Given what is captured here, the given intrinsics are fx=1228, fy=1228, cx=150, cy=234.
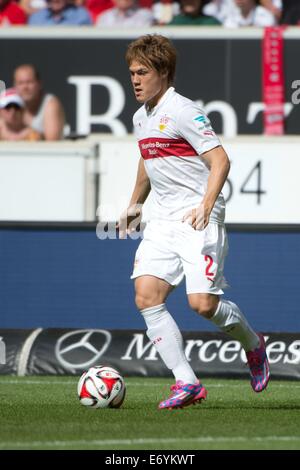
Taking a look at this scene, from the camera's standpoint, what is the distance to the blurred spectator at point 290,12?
13102 millimetres

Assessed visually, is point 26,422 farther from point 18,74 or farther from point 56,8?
point 56,8

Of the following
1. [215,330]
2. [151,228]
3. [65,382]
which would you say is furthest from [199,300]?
[215,330]

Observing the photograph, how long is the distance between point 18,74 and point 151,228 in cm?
518

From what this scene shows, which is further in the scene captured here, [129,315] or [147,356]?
[129,315]

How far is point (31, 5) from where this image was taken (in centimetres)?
1427

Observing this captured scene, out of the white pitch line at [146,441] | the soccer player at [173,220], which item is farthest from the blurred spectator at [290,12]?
the white pitch line at [146,441]

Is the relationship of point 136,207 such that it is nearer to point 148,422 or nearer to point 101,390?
point 101,390

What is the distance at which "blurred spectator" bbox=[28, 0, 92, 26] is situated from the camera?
13523 millimetres

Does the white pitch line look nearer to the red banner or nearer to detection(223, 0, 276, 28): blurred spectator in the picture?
the red banner

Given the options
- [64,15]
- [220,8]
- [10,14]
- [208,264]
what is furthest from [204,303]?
[10,14]

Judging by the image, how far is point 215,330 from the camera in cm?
1055

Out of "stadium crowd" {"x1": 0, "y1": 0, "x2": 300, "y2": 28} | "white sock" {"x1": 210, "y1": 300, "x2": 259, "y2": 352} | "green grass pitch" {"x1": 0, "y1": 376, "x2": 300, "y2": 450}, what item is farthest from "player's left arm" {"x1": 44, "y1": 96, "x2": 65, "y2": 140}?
"white sock" {"x1": 210, "y1": 300, "x2": 259, "y2": 352}

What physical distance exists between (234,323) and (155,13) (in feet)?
23.2

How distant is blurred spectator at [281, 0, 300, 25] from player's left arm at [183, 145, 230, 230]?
6364 millimetres
